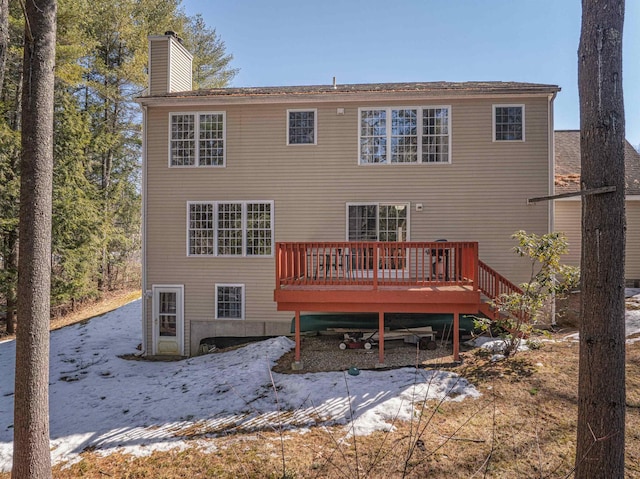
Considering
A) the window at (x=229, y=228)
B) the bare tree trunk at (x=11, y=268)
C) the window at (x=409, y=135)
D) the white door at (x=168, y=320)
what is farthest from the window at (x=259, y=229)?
the bare tree trunk at (x=11, y=268)

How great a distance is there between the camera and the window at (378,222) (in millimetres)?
9242

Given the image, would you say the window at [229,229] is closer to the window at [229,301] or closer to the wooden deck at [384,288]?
the window at [229,301]

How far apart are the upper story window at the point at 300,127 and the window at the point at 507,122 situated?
4.99 meters

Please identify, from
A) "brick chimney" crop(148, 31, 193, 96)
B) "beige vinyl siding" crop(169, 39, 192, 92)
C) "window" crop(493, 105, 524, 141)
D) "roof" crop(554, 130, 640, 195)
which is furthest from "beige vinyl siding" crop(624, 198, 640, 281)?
"brick chimney" crop(148, 31, 193, 96)

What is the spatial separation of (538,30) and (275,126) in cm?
709

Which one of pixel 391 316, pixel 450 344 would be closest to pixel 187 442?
pixel 391 316

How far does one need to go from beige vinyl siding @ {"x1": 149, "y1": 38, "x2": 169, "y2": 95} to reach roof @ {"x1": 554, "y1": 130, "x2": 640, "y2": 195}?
42.9 feet

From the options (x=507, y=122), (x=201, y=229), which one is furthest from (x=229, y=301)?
(x=507, y=122)

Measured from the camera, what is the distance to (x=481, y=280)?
332 inches

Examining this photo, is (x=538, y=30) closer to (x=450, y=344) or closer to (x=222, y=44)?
(x=450, y=344)

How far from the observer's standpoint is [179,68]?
1095cm

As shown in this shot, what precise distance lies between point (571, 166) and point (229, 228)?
12.9 m

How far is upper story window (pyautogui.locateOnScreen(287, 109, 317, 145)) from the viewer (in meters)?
9.54

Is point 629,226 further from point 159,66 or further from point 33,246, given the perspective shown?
point 159,66
